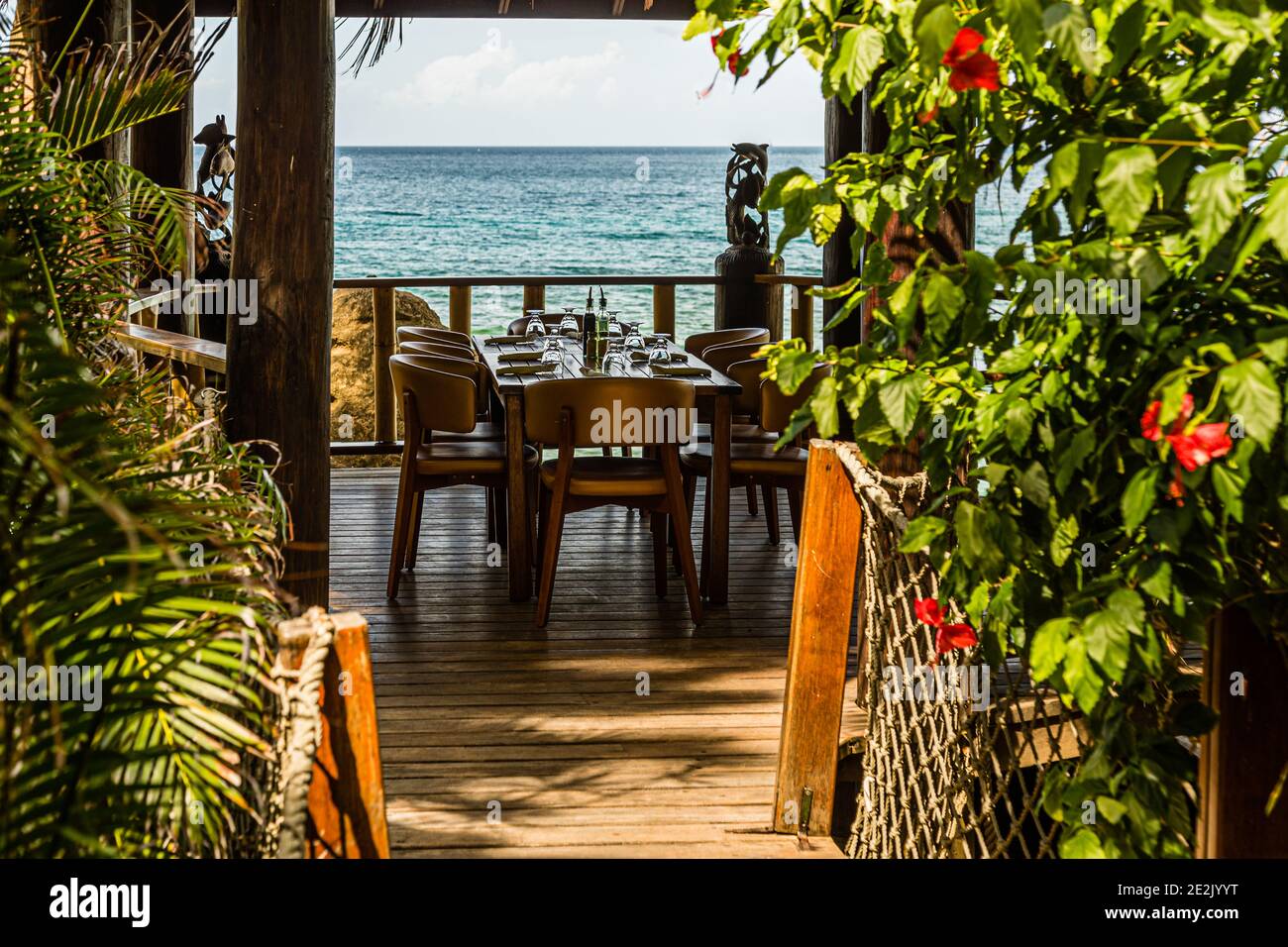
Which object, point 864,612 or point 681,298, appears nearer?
point 864,612

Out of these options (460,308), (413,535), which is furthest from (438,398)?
(460,308)

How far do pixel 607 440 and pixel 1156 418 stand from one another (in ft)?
9.80

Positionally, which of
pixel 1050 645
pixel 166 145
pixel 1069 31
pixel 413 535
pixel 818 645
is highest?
pixel 166 145

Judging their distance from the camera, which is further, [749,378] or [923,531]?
[749,378]

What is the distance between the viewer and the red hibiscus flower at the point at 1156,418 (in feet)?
4.24

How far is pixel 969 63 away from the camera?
1414mm

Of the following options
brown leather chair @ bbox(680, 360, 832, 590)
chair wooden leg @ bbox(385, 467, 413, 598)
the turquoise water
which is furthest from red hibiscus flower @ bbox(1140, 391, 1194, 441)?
the turquoise water

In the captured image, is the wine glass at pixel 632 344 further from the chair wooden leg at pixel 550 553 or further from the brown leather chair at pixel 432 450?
the chair wooden leg at pixel 550 553

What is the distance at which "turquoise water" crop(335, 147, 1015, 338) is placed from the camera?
107ft

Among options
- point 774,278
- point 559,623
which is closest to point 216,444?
Result: point 559,623

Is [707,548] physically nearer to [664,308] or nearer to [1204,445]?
[664,308]

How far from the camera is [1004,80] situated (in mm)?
1641

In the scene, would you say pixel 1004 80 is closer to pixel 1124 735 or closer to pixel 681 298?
pixel 1124 735

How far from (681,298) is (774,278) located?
66.9 ft
